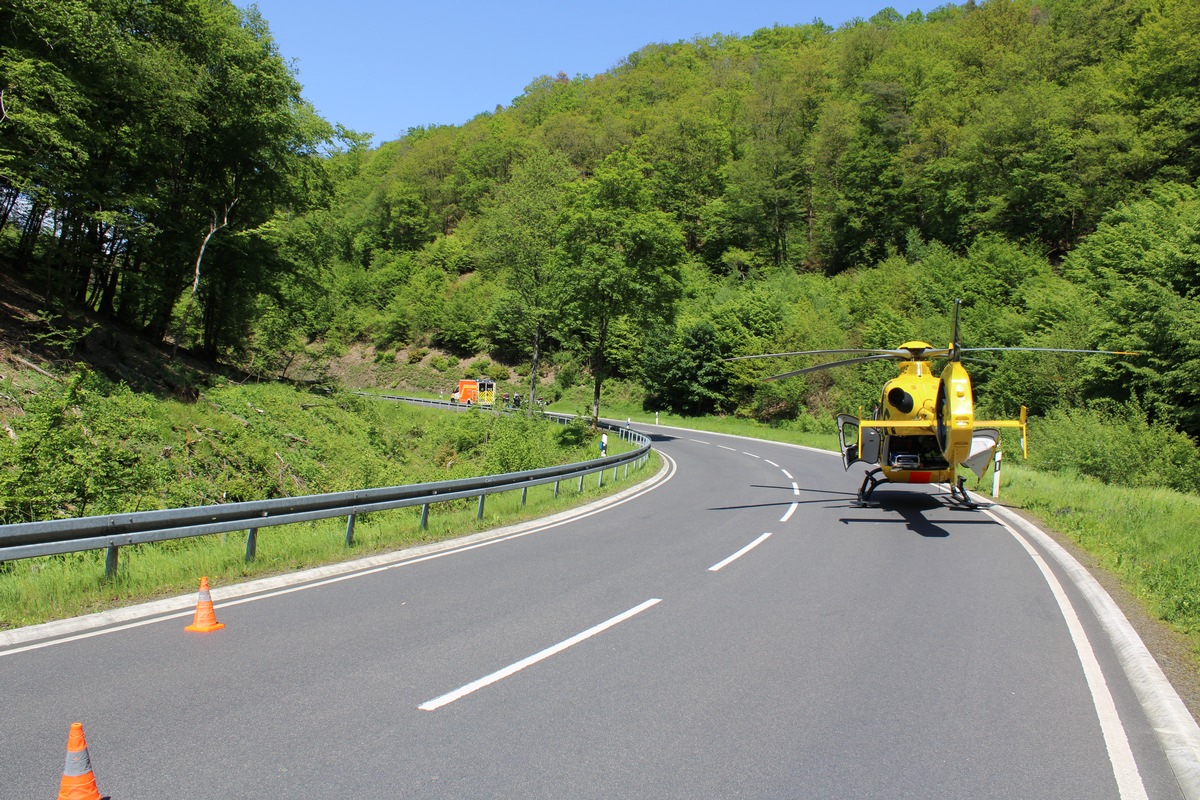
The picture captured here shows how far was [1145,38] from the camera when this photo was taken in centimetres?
4475

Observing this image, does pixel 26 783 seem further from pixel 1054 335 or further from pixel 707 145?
pixel 707 145

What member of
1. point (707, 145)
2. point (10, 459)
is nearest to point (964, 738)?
point (10, 459)

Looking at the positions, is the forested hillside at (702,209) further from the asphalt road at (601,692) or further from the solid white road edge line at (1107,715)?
the solid white road edge line at (1107,715)

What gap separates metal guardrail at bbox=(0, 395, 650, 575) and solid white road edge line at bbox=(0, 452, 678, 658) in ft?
2.81

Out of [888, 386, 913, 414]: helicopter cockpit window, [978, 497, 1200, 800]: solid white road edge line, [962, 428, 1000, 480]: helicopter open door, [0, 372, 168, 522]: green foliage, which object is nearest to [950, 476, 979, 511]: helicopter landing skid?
[962, 428, 1000, 480]: helicopter open door

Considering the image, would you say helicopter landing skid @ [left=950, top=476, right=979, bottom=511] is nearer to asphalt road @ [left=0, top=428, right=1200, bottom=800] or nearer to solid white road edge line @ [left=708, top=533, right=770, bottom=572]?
solid white road edge line @ [left=708, top=533, right=770, bottom=572]

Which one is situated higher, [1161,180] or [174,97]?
[1161,180]

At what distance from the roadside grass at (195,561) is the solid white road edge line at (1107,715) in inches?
315

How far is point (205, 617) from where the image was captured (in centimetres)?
627

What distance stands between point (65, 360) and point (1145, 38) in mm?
58937

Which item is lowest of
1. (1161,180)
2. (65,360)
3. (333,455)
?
(333,455)

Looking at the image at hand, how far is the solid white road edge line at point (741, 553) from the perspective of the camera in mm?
9375

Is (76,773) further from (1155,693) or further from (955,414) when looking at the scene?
A: (955,414)

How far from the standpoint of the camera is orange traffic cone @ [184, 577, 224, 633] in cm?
621
